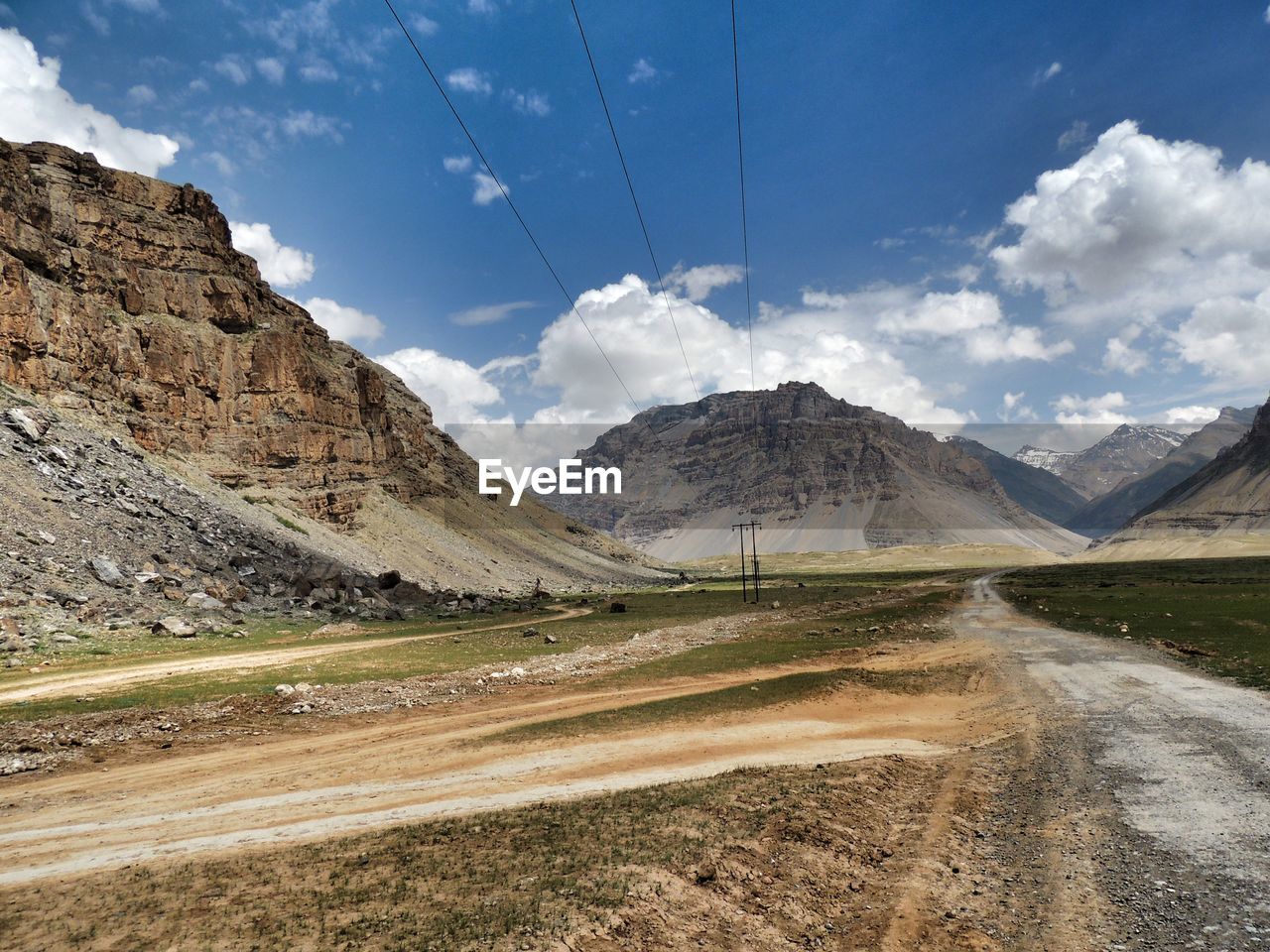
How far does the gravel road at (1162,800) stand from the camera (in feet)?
23.5

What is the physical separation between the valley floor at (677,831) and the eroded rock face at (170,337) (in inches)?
2918

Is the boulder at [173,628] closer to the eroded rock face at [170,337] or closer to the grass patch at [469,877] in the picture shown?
the grass patch at [469,877]

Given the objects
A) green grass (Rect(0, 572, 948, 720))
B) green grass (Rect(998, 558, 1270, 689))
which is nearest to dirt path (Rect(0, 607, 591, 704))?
green grass (Rect(0, 572, 948, 720))

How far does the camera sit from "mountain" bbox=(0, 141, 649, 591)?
2424 inches

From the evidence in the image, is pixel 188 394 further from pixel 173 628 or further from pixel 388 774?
pixel 388 774

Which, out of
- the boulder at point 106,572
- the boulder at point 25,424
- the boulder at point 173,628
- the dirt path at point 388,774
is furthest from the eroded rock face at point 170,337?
the dirt path at point 388,774

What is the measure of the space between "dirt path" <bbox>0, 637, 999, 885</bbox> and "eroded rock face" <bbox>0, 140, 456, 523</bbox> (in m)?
71.2

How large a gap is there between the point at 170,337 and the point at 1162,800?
111962 millimetres

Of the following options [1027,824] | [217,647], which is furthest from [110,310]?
[1027,824]

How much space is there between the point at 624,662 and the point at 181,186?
124230 mm

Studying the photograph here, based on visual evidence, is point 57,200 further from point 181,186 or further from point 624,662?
point 624,662

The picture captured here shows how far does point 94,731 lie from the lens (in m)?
17.1

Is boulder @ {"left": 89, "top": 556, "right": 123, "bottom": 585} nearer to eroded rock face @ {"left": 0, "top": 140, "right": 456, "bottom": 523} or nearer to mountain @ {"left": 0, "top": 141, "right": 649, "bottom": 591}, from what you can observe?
mountain @ {"left": 0, "top": 141, "right": 649, "bottom": 591}

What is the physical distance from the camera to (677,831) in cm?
979
